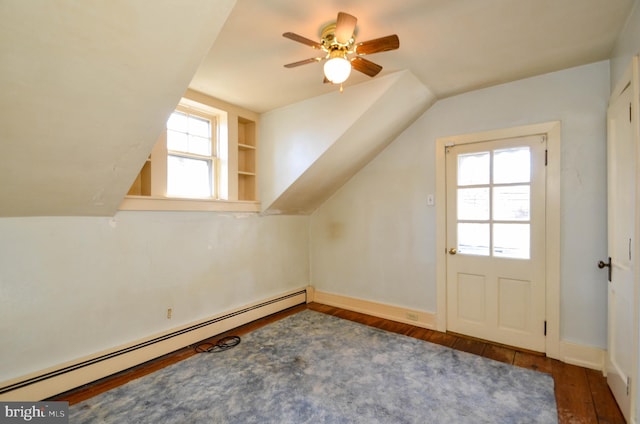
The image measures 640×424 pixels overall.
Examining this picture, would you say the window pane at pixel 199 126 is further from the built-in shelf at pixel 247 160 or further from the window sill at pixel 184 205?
the window sill at pixel 184 205

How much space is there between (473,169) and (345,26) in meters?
2.05

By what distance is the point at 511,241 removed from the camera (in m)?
2.79

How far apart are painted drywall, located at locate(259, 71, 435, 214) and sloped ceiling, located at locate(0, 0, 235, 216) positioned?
59.7 inches

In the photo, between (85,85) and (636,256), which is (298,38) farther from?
(636,256)

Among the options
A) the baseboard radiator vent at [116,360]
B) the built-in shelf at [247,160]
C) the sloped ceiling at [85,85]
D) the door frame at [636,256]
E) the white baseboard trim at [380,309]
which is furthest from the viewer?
the built-in shelf at [247,160]

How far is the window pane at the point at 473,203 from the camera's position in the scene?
2.91m

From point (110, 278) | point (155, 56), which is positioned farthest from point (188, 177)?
point (155, 56)

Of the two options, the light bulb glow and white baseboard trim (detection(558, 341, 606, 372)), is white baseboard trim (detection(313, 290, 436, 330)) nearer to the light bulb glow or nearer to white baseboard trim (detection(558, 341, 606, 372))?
white baseboard trim (detection(558, 341, 606, 372))

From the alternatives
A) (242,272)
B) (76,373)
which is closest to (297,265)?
(242,272)

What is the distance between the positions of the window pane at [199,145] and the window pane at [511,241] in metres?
3.15

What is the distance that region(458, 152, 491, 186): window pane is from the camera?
9.53 feet

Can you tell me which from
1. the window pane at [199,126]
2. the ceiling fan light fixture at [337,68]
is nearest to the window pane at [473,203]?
the ceiling fan light fixture at [337,68]

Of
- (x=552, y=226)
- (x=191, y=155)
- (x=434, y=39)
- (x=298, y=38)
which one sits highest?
(x=434, y=39)

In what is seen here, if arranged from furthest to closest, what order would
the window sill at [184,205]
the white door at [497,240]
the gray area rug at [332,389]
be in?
A: 1. the white door at [497,240]
2. the window sill at [184,205]
3. the gray area rug at [332,389]
